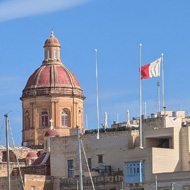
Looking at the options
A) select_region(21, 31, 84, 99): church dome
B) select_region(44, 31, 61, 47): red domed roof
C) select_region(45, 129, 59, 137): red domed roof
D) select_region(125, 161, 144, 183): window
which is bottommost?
select_region(125, 161, 144, 183): window

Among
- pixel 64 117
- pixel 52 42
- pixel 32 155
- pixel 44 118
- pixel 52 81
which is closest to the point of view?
pixel 32 155

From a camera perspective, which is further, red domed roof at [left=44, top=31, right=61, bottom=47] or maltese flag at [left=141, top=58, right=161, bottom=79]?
red domed roof at [left=44, top=31, right=61, bottom=47]

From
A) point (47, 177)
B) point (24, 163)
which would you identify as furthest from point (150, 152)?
point (24, 163)

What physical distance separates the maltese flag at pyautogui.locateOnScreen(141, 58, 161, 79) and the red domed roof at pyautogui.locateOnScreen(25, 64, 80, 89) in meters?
31.0

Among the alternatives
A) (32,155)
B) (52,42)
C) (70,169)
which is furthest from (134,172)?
(52,42)

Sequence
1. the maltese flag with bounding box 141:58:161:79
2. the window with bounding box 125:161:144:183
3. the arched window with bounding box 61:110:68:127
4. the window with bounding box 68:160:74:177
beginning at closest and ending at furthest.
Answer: the window with bounding box 125:161:144:183 → the maltese flag with bounding box 141:58:161:79 → the window with bounding box 68:160:74:177 → the arched window with bounding box 61:110:68:127

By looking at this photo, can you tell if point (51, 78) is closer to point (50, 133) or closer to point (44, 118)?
point (44, 118)

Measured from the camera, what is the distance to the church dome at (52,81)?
103 metres

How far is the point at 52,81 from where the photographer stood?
10325cm

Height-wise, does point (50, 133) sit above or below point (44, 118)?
below

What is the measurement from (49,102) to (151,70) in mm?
32129

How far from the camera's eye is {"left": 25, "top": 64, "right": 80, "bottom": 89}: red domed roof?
4067 inches

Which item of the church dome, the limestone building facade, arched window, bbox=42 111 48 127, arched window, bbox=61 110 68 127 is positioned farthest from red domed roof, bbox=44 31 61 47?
arched window, bbox=42 111 48 127

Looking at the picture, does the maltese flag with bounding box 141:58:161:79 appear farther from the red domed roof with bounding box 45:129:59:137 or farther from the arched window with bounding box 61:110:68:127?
the arched window with bounding box 61:110:68:127
